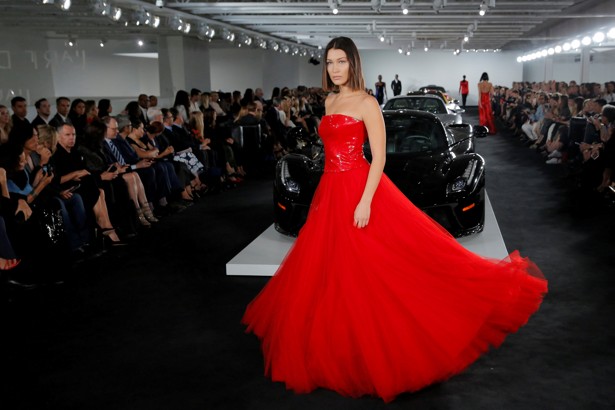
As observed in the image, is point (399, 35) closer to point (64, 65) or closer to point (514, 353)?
point (64, 65)

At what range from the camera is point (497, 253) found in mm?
5156

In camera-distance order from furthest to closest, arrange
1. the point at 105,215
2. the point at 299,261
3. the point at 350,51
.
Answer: the point at 105,215 → the point at 299,261 → the point at 350,51

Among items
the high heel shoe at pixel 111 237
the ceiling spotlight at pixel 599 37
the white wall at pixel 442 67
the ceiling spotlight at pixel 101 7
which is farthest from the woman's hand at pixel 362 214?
the white wall at pixel 442 67

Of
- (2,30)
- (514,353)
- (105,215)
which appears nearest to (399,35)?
(2,30)

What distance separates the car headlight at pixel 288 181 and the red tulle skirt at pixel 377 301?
2.05m

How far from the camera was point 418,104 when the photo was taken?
13242mm

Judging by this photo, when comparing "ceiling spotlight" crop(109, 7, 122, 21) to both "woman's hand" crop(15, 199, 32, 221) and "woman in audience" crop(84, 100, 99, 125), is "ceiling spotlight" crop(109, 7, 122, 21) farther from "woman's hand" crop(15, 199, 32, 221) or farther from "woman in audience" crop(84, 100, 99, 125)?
"woman's hand" crop(15, 199, 32, 221)

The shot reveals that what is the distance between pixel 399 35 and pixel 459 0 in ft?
27.9

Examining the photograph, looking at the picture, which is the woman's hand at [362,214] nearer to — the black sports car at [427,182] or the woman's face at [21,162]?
the black sports car at [427,182]

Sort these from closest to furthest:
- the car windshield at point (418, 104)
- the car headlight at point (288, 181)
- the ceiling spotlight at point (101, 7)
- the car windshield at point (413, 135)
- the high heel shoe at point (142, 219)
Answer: the car headlight at point (288, 181) < the car windshield at point (413, 135) < the high heel shoe at point (142, 219) < the ceiling spotlight at point (101, 7) < the car windshield at point (418, 104)

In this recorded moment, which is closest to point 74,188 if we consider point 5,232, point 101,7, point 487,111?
point 5,232

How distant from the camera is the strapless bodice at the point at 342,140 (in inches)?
126

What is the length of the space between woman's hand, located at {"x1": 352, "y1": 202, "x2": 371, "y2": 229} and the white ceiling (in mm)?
7648

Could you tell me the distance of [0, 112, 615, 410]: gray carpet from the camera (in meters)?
3.12
